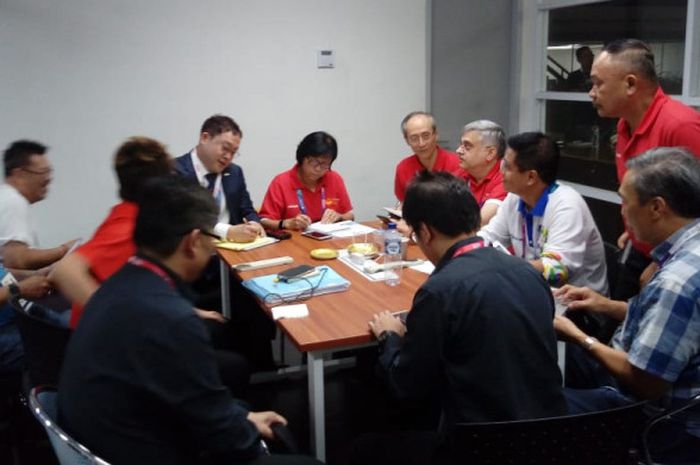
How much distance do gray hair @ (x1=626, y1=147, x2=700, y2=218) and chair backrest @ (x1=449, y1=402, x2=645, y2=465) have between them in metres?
0.59

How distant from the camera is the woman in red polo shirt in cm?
352

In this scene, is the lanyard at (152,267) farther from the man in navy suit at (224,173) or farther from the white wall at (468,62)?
the white wall at (468,62)

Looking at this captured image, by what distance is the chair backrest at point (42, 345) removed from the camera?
75.4 inches

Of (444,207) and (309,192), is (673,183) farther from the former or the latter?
(309,192)

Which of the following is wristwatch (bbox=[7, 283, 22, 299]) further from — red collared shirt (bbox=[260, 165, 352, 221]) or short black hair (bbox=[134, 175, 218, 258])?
red collared shirt (bbox=[260, 165, 352, 221])

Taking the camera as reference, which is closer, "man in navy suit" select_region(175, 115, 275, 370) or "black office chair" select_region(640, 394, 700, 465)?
"black office chair" select_region(640, 394, 700, 465)

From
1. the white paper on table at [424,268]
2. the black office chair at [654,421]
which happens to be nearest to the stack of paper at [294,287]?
the white paper on table at [424,268]

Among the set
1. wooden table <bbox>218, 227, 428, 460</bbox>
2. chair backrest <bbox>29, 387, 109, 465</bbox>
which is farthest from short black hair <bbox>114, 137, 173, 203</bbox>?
chair backrest <bbox>29, 387, 109, 465</bbox>

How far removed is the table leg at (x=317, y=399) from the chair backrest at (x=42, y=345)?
2.45 ft

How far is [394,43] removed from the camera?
475 cm

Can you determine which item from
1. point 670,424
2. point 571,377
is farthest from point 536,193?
point 670,424

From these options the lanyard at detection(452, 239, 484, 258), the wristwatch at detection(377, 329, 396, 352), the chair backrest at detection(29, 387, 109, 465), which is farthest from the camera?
the wristwatch at detection(377, 329, 396, 352)

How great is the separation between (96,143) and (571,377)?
3.37 m

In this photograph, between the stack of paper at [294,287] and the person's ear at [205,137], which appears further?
the person's ear at [205,137]
